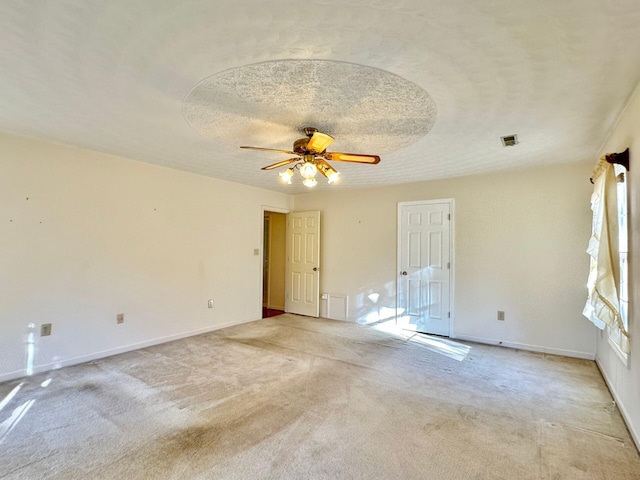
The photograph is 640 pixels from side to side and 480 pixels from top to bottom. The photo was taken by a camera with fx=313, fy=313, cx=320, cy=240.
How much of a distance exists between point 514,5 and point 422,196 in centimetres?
354

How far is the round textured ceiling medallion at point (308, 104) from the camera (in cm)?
184

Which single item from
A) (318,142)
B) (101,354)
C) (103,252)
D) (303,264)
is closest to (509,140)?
(318,142)

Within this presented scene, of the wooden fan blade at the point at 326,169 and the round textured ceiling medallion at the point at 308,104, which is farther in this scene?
the wooden fan blade at the point at 326,169

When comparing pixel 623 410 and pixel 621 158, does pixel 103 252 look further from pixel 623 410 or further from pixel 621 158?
pixel 623 410

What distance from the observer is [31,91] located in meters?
2.10

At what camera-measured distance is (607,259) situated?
2.48 meters

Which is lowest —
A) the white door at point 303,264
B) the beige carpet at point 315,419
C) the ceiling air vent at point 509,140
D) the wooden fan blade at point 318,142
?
the beige carpet at point 315,419

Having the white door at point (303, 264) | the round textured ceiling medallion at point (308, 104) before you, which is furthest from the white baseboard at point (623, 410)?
the white door at point (303, 264)

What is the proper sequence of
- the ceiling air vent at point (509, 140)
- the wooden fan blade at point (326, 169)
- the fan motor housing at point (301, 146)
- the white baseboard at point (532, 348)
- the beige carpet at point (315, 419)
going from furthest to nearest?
1. the white baseboard at point (532, 348)
2. the ceiling air vent at point (509, 140)
3. the wooden fan blade at point (326, 169)
4. the fan motor housing at point (301, 146)
5. the beige carpet at point (315, 419)

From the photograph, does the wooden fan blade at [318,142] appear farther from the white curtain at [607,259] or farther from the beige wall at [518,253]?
the beige wall at [518,253]

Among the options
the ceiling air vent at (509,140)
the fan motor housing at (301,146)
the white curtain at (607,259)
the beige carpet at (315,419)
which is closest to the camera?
the beige carpet at (315,419)

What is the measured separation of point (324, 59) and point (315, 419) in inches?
93.8

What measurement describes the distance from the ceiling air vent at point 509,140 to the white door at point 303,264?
10.8 ft

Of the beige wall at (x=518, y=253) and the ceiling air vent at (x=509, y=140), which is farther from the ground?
the ceiling air vent at (x=509, y=140)
